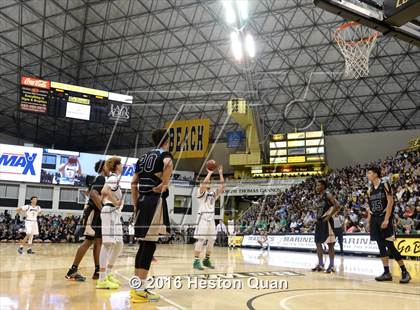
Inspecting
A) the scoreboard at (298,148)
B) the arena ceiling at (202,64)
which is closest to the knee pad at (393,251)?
the arena ceiling at (202,64)

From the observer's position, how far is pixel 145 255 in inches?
204

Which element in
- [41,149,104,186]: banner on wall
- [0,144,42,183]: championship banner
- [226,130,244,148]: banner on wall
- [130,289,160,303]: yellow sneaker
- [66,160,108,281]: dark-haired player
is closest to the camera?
[130,289,160,303]: yellow sneaker

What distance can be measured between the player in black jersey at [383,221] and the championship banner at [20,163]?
30199 mm

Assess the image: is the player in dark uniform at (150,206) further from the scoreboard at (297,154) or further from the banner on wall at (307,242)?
the scoreboard at (297,154)

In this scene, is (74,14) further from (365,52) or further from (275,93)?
(365,52)

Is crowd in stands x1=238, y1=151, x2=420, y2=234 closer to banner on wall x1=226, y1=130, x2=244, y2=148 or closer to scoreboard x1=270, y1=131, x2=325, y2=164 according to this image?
scoreboard x1=270, y1=131, x2=325, y2=164

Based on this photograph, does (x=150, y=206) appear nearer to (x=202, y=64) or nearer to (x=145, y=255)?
(x=145, y=255)

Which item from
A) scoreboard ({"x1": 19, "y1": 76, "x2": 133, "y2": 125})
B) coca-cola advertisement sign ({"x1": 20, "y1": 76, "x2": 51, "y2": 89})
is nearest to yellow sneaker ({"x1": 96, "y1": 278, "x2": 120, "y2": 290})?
scoreboard ({"x1": 19, "y1": 76, "x2": 133, "y2": 125})

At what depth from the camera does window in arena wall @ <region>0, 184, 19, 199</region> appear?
114 ft

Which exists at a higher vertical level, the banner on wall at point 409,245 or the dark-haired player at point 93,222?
the dark-haired player at point 93,222

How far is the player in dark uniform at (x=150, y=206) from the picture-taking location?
16.8ft

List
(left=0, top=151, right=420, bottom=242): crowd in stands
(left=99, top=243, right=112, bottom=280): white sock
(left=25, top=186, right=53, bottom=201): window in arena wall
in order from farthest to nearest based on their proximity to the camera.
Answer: (left=25, top=186, right=53, bottom=201): window in arena wall, (left=0, top=151, right=420, bottom=242): crowd in stands, (left=99, top=243, right=112, bottom=280): white sock

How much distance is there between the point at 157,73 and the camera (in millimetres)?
38156

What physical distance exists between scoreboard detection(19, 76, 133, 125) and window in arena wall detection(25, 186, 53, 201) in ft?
42.3
